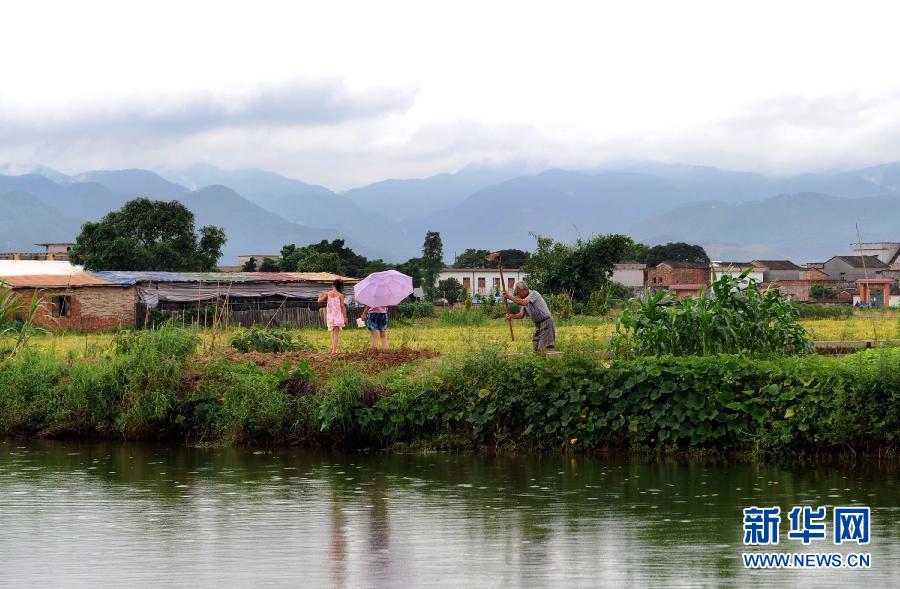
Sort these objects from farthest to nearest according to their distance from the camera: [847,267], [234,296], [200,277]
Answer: [847,267] < [200,277] < [234,296]

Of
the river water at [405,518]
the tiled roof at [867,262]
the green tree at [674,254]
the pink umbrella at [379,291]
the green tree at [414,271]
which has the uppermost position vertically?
the green tree at [674,254]

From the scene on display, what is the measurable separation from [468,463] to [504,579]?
5.58 m

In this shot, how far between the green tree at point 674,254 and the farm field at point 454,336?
6646 centimetres

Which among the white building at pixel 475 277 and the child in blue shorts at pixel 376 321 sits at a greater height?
the white building at pixel 475 277

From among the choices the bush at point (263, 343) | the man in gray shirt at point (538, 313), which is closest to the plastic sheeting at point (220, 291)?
the bush at point (263, 343)

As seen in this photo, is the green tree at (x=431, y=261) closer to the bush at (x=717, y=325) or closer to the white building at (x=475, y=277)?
the white building at (x=475, y=277)

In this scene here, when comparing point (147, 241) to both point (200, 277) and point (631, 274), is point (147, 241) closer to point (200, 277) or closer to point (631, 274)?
point (200, 277)

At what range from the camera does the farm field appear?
21.3 meters

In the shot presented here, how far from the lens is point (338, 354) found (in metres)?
17.4

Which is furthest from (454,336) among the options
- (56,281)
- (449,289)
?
(449,289)

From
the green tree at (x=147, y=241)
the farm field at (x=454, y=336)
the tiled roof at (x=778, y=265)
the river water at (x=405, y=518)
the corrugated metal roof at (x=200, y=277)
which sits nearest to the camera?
the river water at (x=405, y=518)

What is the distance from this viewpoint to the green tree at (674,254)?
109 metres

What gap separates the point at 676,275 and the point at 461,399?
7521 cm

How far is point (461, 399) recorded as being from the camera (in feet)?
47.1
